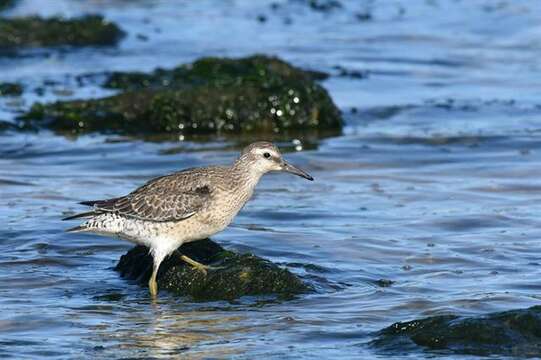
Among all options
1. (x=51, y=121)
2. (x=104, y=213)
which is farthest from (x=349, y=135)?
(x=104, y=213)

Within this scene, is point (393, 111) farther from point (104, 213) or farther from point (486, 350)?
point (486, 350)

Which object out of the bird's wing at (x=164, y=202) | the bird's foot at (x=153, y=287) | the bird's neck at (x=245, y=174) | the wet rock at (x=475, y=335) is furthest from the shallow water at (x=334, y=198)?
the bird's neck at (x=245, y=174)

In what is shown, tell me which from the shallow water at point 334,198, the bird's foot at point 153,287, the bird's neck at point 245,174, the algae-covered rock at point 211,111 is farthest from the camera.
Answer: the algae-covered rock at point 211,111

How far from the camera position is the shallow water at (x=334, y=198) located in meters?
9.12

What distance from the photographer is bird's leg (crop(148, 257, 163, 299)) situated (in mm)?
9953

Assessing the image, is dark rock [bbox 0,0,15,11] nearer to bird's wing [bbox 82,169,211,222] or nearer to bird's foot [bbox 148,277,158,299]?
bird's wing [bbox 82,169,211,222]

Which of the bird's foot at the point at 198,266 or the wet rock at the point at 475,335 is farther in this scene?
the bird's foot at the point at 198,266

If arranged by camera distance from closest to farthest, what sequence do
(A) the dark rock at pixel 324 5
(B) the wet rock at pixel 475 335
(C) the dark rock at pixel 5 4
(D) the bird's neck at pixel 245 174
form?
(B) the wet rock at pixel 475 335, (D) the bird's neck at pixel 245 174, (A) the dark rock at pixel 324 5, (C) the dark rock at pixel 5 4

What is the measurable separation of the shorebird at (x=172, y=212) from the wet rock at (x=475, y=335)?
6.71 ft

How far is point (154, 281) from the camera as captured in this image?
10.0 m

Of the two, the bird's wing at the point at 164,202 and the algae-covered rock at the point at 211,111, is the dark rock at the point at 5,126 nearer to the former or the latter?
the algae-covered rock at the point at 211,111

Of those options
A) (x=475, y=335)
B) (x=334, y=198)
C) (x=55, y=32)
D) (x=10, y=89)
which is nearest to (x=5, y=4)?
(x=55, y=32)

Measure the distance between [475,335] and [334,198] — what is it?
4.71 metres

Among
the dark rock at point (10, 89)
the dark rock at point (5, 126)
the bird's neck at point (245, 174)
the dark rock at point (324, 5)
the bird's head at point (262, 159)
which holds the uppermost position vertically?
the dark rock at point (324, 5)
